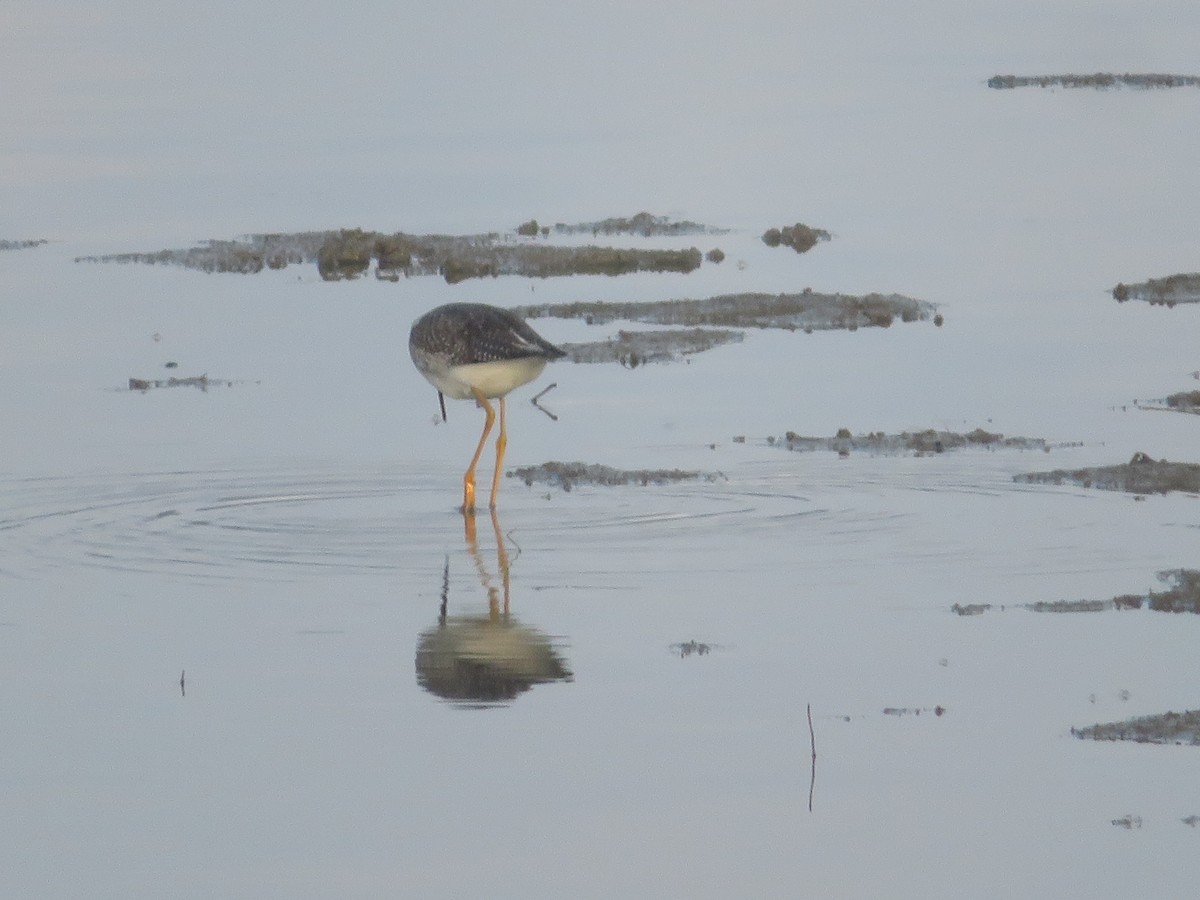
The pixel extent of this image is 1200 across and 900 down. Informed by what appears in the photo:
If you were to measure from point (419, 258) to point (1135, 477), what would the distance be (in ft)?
25.9

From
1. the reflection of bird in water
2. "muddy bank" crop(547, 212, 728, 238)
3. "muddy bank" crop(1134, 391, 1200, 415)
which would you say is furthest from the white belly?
"muddy bank" crop(547, 212, 728, 238)

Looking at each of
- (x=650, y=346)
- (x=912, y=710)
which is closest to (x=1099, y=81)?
(x=650, y=346)

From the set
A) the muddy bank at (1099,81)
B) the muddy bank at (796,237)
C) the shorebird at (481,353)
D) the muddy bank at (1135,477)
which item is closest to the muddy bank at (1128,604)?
the muddy bank at (1135,477)

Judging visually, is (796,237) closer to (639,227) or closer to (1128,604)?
(639,227)

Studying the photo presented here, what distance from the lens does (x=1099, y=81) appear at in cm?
2678

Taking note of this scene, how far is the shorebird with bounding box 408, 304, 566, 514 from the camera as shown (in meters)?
11.7

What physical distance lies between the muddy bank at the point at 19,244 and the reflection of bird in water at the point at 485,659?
33.3 ft

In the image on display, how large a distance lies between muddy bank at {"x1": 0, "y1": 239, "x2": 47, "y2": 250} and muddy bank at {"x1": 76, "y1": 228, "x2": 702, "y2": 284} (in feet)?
2.59

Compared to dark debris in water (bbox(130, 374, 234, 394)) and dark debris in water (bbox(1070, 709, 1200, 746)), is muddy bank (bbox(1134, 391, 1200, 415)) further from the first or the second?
dark debris in water (bbox(1070, 709, 1200, 746))

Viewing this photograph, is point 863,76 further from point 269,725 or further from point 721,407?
point 269,725

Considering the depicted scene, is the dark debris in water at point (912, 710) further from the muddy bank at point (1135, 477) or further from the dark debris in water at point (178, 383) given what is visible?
the dark debris in water at point (178, 383)

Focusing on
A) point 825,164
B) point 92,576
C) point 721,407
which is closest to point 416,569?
point 92,576

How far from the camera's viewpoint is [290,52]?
101 feet

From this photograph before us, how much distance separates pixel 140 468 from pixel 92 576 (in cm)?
212
